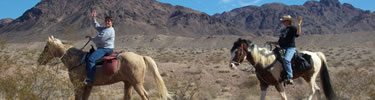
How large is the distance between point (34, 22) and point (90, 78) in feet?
483

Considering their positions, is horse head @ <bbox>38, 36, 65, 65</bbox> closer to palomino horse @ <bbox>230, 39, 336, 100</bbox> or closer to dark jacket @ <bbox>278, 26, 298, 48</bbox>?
palomino horse @ <bbox>230, 39, 336, 100</bbox>

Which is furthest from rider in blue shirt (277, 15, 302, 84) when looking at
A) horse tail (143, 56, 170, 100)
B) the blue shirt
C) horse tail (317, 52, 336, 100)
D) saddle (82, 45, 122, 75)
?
the blue shirt

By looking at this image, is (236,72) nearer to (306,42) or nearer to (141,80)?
(141,80)

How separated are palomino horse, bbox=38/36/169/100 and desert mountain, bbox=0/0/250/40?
351 ft

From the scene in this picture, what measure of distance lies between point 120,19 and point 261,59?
434 ft

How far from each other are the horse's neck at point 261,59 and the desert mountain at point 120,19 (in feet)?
355

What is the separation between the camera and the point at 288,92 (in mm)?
12188

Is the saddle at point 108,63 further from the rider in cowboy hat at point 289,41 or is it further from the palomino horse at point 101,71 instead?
the rider in cowboy hat at point 289,41

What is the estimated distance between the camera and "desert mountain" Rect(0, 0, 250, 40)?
408 feet

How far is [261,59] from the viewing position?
687 cm

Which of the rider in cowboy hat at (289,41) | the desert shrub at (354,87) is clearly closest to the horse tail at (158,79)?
the rider in cowboy hat at (289,41)

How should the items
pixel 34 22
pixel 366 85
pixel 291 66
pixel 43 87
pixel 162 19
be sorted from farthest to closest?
pixel 162 19 → pixel 34 22 → pixel 366 85 → pixel 291 66 → pixel 43 87

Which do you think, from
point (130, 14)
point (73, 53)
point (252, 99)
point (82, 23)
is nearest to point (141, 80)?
point (73, 53)

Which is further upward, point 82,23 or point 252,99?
point 82,23
